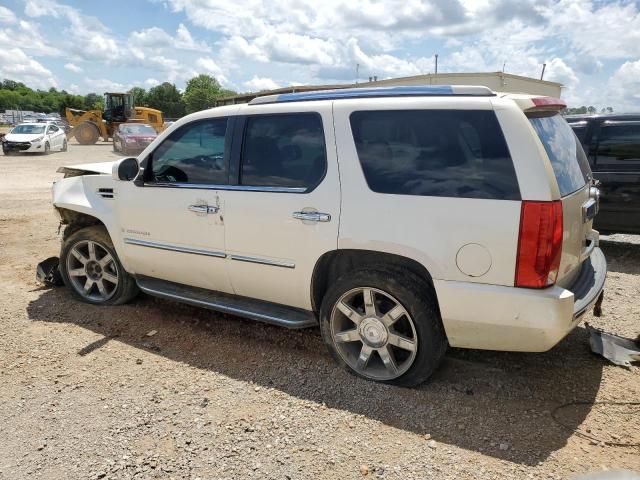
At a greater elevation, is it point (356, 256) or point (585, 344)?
point (356, 256)

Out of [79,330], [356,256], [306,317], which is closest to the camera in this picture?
[356,256]

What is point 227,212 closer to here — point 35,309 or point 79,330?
point 79,330

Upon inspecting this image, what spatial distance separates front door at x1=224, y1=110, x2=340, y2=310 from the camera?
3.45 metres

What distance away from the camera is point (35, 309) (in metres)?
4.90

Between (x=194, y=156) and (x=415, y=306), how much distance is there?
2.17 m

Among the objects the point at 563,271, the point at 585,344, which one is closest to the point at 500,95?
the point at 563,271

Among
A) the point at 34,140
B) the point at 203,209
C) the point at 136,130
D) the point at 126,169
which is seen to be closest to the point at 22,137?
the point at 34,140

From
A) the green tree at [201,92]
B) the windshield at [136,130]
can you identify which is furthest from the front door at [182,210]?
the green tree at [201,92]

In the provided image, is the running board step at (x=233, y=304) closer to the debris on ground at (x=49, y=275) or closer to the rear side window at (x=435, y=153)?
the rear side window at (x=435, y=153)

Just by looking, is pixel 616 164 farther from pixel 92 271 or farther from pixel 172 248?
pixel 92 271

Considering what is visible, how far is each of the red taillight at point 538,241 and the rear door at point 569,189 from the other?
117 millimetres

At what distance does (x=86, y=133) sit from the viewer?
32.5 m

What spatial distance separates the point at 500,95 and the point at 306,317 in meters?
1.98

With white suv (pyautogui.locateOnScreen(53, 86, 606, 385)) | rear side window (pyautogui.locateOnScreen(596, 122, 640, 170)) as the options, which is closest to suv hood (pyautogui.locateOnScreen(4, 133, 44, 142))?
white suv (pyautogui.locateOnScreen(53, 86, 606, 385))
